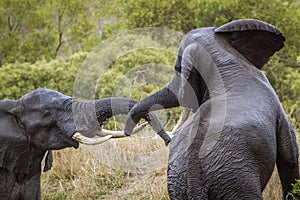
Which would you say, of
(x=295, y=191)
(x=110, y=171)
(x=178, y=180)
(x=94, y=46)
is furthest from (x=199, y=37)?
(x=94, y=46)

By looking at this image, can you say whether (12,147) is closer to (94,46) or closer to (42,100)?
(42,100)

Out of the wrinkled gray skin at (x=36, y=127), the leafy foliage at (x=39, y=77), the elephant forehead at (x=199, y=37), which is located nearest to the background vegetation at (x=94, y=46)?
the leafy foliage at (x=39, y=77)

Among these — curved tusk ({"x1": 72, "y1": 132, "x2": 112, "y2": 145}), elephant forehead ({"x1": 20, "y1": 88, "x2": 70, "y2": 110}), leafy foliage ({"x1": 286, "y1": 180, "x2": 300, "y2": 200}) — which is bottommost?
curved tusk ({"x1": 72, "y1": 132, "x2": 112, "y2": 145})

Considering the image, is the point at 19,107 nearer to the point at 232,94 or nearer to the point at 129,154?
the point at 129,154

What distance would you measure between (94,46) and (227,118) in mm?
13163

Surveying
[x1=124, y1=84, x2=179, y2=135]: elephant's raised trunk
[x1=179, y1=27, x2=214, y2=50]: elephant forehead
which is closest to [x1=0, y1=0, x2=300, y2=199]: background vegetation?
[x1=124, y1=84, x2=179, y2=135]: elephant's raised trunk

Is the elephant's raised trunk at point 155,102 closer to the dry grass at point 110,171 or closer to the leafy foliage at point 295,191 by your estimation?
the leafy foliage at point 295,191

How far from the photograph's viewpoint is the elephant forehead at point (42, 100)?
18.1ft

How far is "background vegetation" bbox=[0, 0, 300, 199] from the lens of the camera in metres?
7.49

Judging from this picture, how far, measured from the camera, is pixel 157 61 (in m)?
11.6

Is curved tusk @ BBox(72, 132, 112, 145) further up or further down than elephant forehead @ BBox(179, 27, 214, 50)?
further down

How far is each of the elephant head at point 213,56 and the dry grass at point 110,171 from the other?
361 centimetres

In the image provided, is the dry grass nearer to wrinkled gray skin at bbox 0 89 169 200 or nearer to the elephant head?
wrinkled gray skin at bbox 0 89 169 200

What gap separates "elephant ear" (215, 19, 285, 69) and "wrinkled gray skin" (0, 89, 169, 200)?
221cm
